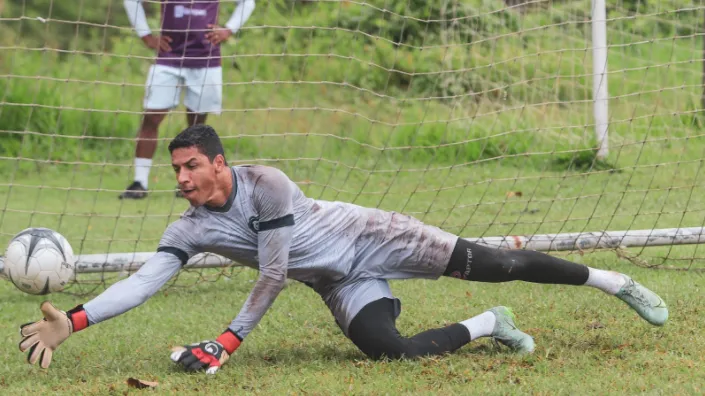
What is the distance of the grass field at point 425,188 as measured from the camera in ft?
14.5

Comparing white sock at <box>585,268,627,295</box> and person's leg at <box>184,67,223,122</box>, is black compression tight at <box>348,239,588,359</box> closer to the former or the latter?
white sock at <box>585,268,627,295</box>

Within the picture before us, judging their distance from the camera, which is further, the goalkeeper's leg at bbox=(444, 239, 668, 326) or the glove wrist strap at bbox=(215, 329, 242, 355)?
the goalkeeper's leg at bbox=(444, 239, 668, 326)

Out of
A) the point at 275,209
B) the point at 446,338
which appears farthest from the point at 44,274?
the point at 446,338

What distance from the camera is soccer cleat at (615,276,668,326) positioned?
4.77 metres

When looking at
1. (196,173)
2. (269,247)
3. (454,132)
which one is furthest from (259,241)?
(454,132)

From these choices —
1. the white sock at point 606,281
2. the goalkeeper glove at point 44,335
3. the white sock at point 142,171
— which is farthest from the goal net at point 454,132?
the goalkeeper glove at point 44,335

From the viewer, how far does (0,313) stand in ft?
19.1

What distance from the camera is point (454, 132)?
31.5 ft

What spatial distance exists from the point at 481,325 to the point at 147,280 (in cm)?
142

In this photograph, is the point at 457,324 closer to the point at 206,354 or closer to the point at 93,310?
the point at 206,354

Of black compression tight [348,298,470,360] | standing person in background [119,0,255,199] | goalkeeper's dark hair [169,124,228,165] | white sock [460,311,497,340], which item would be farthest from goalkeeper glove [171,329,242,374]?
standing person in background [119,0,255,199]

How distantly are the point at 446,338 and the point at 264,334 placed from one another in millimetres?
1071

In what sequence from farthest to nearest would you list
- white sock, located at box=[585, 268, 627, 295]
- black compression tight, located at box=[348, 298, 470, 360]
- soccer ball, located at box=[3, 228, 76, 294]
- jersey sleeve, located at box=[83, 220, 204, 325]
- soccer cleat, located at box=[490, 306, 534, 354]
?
1. soccer ball, located at box=[3, 228, 76, 294]
2. white sock, located at box=[585, 268, 627, 295]
3. soccer cleat, located at box=[490, 306, 534, 354]
4. black compression tight, located at box=[348, 298, 470, 360]
5. jersey sleeve, located at box=[83, 220, 204, 325]

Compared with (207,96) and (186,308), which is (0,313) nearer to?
(186,308)
